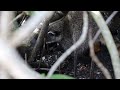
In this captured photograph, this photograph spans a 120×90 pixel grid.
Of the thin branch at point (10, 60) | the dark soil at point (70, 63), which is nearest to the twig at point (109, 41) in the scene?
the thin branch at point (10, 60)

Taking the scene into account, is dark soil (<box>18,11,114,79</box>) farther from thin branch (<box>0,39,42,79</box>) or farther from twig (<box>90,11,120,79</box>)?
thin branch (<box>0,39,42,79</box>)

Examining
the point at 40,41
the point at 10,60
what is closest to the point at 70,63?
the point at 40,41

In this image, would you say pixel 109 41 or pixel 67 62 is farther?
pixel 67 62

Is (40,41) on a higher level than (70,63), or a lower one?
higher

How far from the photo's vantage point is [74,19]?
181cm

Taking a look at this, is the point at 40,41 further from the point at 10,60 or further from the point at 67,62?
the point at 10,60

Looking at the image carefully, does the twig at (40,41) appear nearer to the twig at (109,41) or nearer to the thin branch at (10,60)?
the twig at (109,41)

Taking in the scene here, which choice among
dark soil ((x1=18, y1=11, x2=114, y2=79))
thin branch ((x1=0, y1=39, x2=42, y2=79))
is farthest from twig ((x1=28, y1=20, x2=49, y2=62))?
thin branch ((x1=0, y1=39, x2=42, y2=79))

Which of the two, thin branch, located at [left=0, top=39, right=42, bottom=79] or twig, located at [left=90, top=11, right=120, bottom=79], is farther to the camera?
twig, located at [left=90, top=11, right=120, bottom=79]

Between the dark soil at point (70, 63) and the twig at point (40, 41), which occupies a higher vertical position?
the twig at point (40, 41)

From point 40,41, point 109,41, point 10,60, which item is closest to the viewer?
point 10,60

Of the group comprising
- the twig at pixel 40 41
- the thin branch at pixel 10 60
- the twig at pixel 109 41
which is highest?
the twig at pixel 40 41
